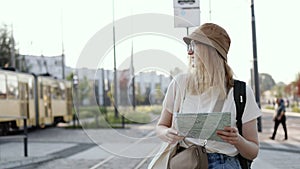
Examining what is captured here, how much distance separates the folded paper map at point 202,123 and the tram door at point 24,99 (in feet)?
70.7

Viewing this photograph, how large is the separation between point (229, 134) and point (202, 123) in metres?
0.14

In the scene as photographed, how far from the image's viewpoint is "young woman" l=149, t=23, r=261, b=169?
2.43m

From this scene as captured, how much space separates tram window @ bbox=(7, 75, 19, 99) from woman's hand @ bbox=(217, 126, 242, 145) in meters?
20.2

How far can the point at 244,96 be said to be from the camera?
2484mm


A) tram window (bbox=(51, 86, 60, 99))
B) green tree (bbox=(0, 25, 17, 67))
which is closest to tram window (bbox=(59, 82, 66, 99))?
tram window (bbox=(51, 86, 60, 99))

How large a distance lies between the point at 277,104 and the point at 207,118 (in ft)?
53.4

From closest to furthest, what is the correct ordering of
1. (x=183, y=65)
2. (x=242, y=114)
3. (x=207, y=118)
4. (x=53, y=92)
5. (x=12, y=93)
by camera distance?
1. (x=207, y=118)
2. (x=242, y=114)
3. (x=183, y=65)
4. (x=12, y=93)
5. (x=53, y=92)

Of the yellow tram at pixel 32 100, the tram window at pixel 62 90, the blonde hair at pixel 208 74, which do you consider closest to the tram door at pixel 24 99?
the yellow tram at pixel 32 100

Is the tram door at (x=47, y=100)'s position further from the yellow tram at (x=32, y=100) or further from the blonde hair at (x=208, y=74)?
the blonde hair at (x=208, y=74)

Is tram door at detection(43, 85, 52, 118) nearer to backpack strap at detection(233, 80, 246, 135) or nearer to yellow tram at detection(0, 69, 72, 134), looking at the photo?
yellow tram at detection(0, 69, 72, 134)

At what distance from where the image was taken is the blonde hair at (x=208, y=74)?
2473mm

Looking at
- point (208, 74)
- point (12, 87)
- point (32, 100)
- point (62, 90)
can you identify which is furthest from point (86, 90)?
point (62, 90)

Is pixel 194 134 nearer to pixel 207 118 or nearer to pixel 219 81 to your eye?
pixel 207 118

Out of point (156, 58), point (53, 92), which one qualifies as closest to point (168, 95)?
point (156, 58)
